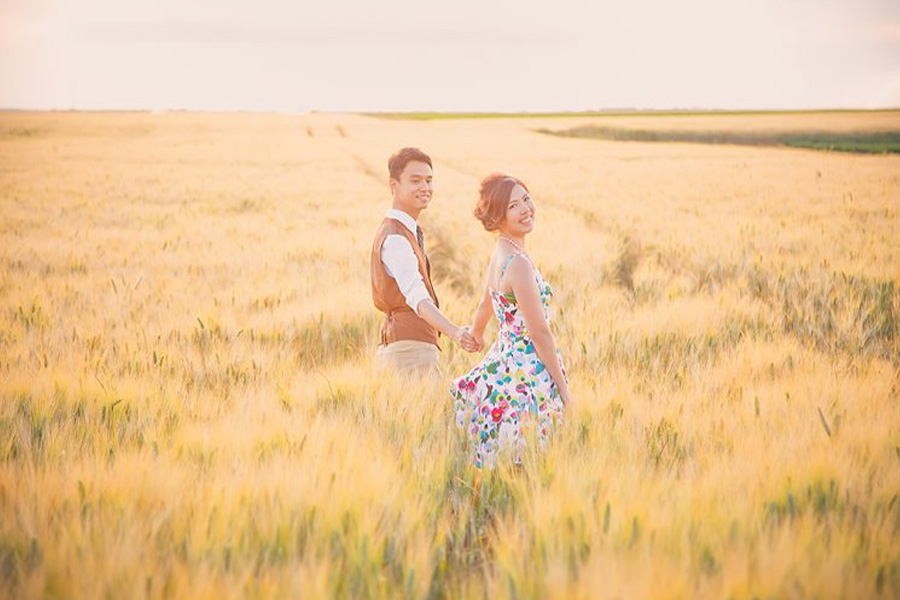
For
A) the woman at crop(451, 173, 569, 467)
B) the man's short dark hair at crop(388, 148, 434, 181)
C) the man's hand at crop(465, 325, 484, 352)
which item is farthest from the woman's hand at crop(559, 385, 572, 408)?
the man's short dark hair at crop(388, 148, 434, 181)

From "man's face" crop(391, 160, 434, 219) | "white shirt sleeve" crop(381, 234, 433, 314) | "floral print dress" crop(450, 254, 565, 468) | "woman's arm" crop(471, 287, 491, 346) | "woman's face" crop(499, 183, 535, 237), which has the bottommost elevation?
"floral print dress" crop(450, 254, 565, 468)

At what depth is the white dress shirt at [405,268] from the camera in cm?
285

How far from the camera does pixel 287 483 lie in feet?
5.12

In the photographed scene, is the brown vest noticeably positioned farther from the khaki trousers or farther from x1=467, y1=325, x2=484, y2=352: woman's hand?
x1=467, y1=325, x2=484, y2=352: woman's hand

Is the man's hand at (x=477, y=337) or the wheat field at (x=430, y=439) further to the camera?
the man's hand at (x=477, y=337)

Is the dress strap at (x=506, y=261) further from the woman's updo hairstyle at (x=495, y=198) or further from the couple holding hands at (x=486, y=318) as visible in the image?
the woman's updo hairstyle at (x=495, y=198)

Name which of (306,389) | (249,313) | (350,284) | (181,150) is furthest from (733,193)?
(181,150)

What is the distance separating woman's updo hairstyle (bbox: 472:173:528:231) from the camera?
2.74 metres

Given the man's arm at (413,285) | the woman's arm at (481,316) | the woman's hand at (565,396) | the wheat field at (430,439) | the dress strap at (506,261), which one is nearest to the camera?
the wheat field at (430,439)

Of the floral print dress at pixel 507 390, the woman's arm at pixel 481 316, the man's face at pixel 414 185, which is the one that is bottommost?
the floral print dress at pixel 507 390

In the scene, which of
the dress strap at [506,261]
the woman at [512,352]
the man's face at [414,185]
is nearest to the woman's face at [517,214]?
the woman at [512,352]

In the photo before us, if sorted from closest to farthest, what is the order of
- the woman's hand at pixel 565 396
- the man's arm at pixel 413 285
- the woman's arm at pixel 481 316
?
1. the woman's hand at pixel 565 396
2. the man's arm at pixel 413 285
3. the woman's arm at pixel 481 316

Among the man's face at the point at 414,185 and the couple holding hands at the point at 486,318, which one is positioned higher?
the man's face at the point at 414,185

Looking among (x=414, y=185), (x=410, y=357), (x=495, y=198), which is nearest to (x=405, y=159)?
(x=414, y=185)
